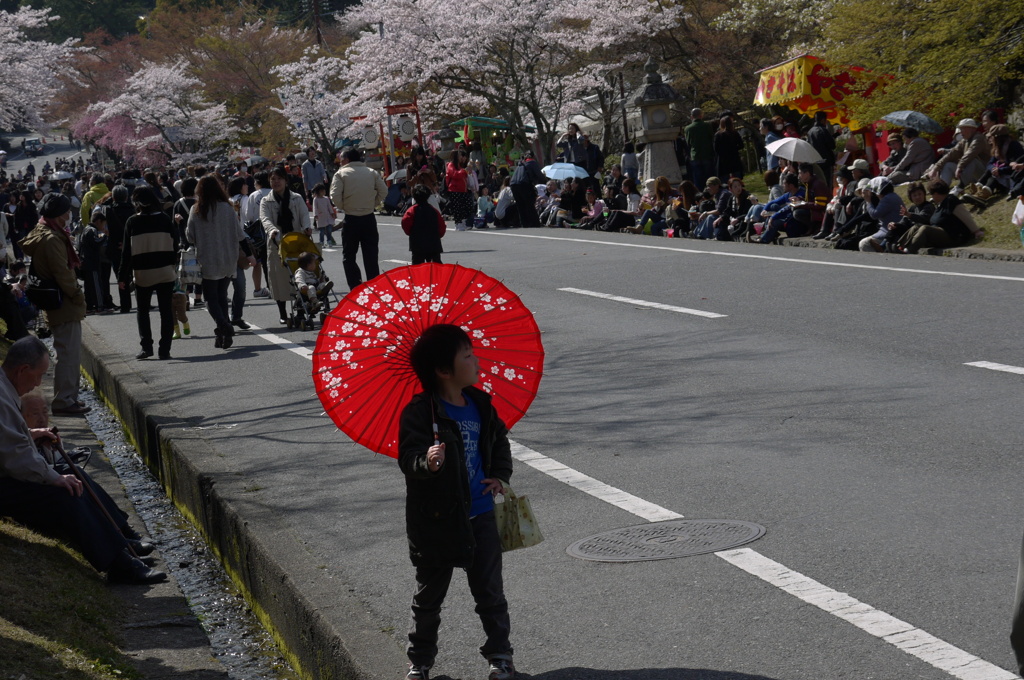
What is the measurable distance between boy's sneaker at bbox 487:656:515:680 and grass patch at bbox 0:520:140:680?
178 centimetres

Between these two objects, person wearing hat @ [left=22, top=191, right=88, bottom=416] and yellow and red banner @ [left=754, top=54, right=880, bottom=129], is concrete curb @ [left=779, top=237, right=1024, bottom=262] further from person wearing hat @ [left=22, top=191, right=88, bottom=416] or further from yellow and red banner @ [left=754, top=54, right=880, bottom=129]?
person wearing hat @ [left=22, top=191, right=88, bottom=416]

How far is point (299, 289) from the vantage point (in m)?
13.7

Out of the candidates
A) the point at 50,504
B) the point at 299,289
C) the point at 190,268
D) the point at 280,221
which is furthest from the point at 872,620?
the point at 280,221

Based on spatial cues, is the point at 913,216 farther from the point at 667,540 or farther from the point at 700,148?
the point at 667,540

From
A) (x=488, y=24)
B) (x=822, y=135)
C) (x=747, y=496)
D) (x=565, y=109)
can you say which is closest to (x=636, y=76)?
(x=565, y=109)

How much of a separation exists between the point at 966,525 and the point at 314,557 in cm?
289

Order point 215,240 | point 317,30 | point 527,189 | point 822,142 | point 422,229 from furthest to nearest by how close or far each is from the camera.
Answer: point 317,30
point 527,189
point 822,142
point 422,229
point 215,240

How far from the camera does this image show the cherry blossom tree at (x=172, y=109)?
203 ft

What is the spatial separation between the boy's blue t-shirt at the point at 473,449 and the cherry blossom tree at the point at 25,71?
3587cm

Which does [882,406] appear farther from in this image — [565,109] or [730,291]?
[565,109]

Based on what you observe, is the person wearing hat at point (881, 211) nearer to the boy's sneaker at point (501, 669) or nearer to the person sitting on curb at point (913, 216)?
the person sitting on curb at point (913, 216)

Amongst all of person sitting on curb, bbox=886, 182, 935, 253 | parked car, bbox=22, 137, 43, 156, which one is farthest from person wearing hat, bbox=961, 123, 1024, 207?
parked car, bbox=22, 137, 43, 156

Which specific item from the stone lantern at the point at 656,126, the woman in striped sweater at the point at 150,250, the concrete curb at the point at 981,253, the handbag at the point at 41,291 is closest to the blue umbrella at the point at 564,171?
the stone lantern at the point at 656,126

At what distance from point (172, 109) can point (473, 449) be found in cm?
6208
